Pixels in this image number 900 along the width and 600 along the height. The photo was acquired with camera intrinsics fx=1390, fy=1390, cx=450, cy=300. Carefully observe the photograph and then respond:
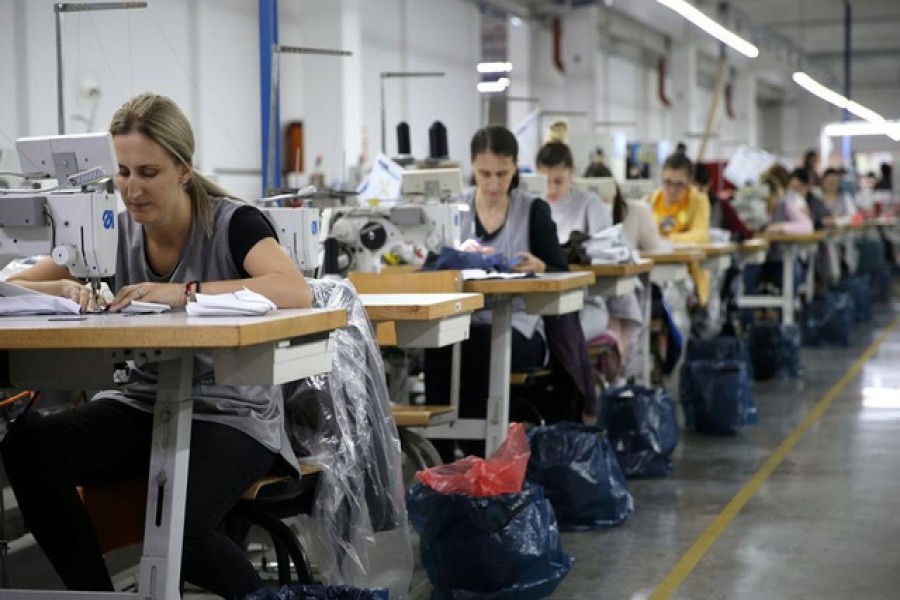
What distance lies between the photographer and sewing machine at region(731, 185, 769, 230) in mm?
10477

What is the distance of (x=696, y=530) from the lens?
4.16 metres

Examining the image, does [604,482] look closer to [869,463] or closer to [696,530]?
[696,530]

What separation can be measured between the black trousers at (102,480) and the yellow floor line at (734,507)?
52.8 inches

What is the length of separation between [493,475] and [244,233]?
0.97 meters

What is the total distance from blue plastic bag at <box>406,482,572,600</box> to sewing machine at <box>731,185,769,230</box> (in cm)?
A: 721

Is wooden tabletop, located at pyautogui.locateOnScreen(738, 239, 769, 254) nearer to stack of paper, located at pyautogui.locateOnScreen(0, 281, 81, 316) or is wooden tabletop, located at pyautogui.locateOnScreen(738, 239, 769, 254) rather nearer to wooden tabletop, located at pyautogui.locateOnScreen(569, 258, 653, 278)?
wooden tabletop, located at pyautogui.locateOnScreen(569, 258, 653, 278)

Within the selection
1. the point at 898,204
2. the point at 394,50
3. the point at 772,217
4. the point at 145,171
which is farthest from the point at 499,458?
the point at 898,204

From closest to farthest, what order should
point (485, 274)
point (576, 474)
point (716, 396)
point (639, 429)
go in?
point (576, 474) → point (485, 274) → point (639, 429) → point (716, 396)

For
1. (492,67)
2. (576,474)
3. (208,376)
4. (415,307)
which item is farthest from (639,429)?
(492,67)

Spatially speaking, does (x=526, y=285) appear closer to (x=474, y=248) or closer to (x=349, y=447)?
(x=474, y=248)

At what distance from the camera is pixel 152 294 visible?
2.56m

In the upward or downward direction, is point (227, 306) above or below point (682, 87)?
below

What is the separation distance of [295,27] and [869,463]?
7256 millimetres

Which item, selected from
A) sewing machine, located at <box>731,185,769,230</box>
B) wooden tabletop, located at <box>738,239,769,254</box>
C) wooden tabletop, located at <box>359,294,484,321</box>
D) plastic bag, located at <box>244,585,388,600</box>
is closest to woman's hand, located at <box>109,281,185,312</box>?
plastic bag, located at <box>244,585,388,600</box>
